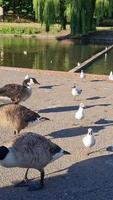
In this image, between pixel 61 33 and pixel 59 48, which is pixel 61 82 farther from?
pixel 61 33

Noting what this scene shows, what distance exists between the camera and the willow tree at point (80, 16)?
37.0 meters

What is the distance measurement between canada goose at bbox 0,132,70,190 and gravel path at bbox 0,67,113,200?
437 millimetres

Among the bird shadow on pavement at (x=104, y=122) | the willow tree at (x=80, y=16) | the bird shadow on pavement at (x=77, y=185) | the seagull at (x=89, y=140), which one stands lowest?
the bird shadow on pavement at (x=77, y=185)

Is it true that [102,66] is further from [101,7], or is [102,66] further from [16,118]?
[16,118]

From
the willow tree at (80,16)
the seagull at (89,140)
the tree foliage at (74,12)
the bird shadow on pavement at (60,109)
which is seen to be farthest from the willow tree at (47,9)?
the seagull at (89,140)

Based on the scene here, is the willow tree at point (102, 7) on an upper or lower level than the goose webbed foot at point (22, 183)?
upper

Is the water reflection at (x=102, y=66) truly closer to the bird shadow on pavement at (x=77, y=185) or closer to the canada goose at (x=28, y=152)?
the bird shadow on pavement at (x=77, y=185)

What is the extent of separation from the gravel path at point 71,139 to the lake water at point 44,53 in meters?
8.43

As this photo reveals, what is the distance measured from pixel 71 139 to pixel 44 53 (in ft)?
71.5

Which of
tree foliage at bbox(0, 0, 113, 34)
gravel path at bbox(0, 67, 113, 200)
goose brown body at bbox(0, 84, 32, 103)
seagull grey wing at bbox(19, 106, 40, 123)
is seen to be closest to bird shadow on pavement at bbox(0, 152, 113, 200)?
gravel path at bbox(0, 67, 113, 200)

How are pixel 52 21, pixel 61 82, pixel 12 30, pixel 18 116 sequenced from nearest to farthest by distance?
1. pixel 18 116
2. pixel 61 82
3. pixel 52 21
4. pixel 12 30

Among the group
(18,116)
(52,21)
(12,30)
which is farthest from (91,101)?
(12,30)

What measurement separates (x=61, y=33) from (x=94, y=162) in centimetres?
3229

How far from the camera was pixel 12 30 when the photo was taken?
1626 inches
